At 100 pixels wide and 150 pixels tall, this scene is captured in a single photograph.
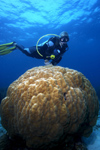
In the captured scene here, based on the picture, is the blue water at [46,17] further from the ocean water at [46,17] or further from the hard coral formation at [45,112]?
the hard coral formation at [45,112]

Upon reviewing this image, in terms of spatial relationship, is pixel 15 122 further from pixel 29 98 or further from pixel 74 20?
pixel 74 20

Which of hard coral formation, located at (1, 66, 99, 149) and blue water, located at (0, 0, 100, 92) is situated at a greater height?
blue water, located at (0, 0, 100, 92)

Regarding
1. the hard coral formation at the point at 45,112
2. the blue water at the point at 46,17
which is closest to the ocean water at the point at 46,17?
the blue water at the point at 46,17

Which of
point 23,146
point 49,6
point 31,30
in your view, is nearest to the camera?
point 23,146

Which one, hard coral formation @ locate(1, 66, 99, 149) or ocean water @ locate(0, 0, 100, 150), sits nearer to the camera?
hard coral formation @ locate(1, 66, 99, 149)

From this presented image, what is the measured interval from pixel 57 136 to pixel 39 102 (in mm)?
1001

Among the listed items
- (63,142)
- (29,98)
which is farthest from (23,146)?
(29,98)

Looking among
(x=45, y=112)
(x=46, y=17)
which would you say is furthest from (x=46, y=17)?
(x=45, y=112)

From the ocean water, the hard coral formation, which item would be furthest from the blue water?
the hard coral formation

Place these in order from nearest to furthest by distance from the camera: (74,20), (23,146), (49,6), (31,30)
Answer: (23,146), (49,6), (74,20), (31,30)

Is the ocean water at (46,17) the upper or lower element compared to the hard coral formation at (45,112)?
upper

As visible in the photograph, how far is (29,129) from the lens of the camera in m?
2.40

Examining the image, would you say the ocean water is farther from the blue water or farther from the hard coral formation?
the hard coral formation

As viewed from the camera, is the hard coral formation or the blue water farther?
the blue water
